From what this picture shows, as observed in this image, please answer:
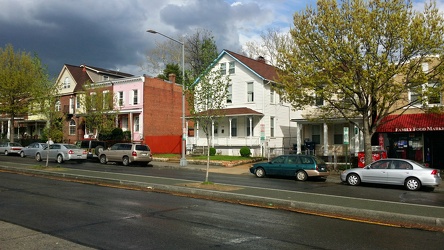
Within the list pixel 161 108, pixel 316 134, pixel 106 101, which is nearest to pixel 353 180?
pixel 316 134

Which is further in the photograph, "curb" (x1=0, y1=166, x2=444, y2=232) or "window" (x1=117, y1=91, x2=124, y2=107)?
"window" (x1=117, y1=91, x2=124, y2=107)

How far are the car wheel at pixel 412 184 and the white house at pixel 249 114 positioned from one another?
684 inches

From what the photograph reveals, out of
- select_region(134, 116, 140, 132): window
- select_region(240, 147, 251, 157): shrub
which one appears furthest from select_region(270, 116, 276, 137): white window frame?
select_region(134, 116, 140, 132): window

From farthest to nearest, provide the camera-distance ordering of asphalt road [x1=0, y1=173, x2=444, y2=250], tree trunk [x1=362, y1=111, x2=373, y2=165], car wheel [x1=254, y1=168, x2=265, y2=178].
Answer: tree trunk [x1=362, y1=111, x2=373, y2=165], car wheel [x1=254, y1=168, x2=265, y2=178], asphalt road [x1=0, y1=173, x2=444, y2=250]

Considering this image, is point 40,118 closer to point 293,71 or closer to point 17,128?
point 17,128

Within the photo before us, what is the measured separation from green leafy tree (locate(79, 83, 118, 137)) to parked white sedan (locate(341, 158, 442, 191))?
1056 inches

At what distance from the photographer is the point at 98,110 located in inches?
1527

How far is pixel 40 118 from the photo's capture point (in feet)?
174

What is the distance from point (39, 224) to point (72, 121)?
144 ft

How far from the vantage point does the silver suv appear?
2952 cm

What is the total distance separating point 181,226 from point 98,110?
32.3m

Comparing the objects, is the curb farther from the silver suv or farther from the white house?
the white house

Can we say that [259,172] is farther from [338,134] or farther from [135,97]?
[135,97]

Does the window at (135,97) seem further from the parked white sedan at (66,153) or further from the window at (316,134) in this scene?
the window at (316,134)
